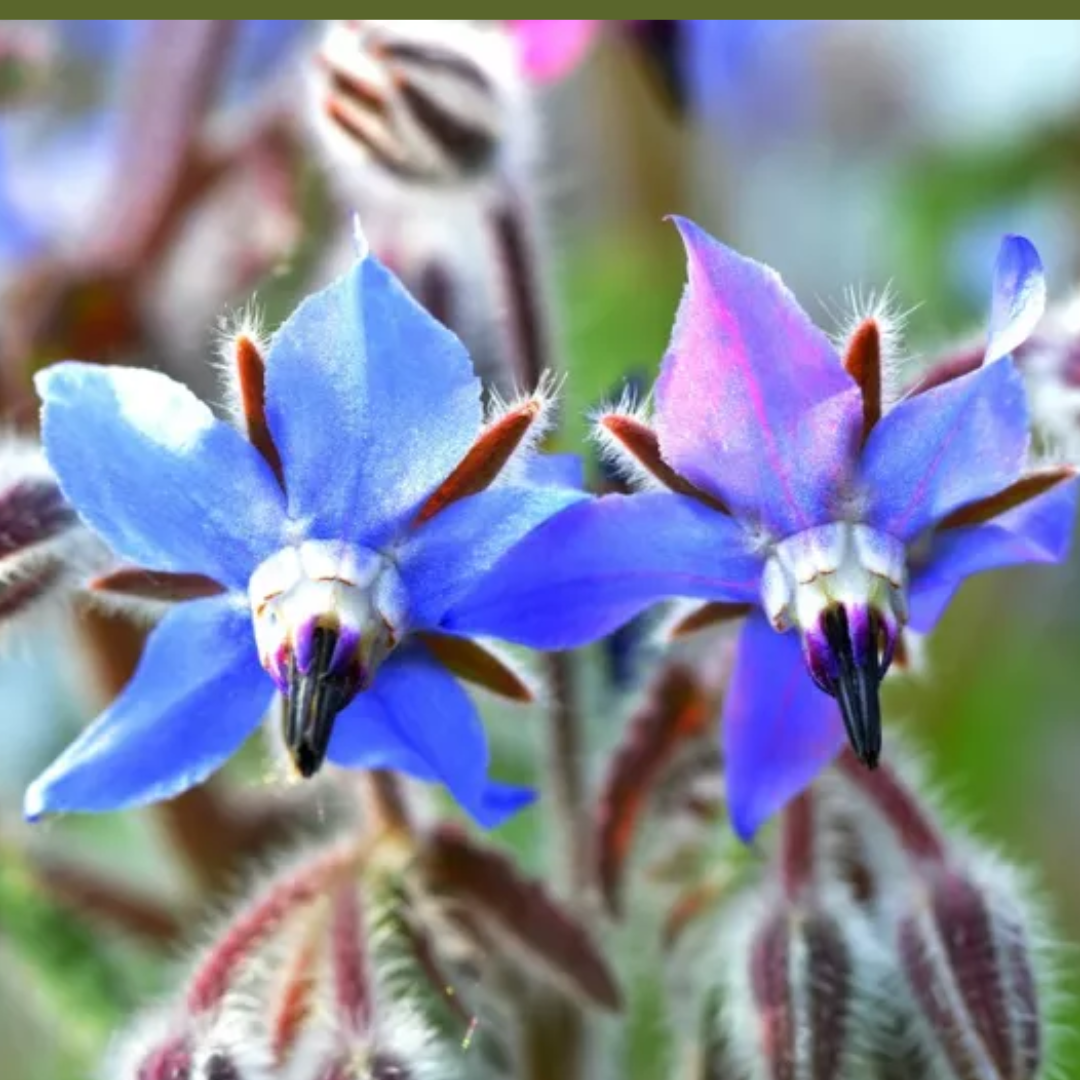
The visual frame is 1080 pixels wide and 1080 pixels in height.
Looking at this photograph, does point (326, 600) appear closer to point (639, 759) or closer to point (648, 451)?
point (648, 451)

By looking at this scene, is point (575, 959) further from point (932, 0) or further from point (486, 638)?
point (932, 0)

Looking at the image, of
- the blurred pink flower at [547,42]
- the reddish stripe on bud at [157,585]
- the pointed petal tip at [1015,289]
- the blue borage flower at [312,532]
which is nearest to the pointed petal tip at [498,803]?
the blue borage flower at [312,532]

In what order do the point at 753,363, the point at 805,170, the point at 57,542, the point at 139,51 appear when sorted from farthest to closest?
1. the point at 805,170
2. the point at 139,51
3. the point at 57,542
4. the point at 753,363

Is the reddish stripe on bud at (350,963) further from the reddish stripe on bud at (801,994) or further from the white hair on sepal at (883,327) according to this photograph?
the white hair on sepal at (883,327)

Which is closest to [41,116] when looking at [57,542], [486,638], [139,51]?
[139,51]

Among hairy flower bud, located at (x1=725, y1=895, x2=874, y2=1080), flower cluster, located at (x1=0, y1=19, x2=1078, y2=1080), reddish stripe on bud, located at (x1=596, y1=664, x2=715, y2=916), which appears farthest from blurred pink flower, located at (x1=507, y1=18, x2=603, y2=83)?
hairy flower bud, located at (x1=725, y1=895, x2=874, y2=1080)

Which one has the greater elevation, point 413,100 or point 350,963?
point 413,100

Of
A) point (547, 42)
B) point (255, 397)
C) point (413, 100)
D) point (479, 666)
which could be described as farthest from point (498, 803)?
point (547, 42)
